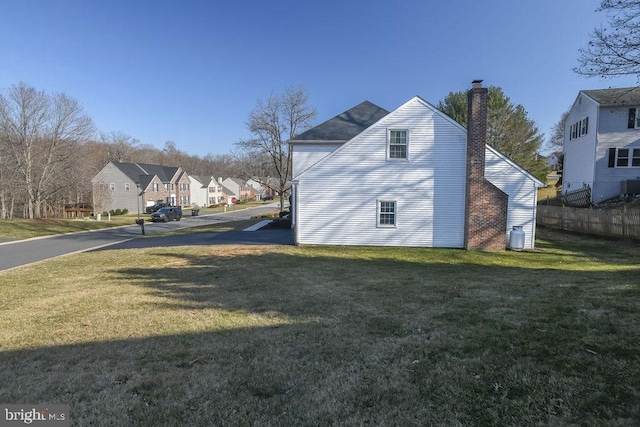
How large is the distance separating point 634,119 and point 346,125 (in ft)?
68.1

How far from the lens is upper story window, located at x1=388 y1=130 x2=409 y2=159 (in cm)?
1522

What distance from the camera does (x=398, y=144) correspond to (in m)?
15.2

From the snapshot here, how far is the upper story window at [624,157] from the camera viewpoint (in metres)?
24.7

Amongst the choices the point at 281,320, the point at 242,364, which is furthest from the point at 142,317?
the point at 242,364

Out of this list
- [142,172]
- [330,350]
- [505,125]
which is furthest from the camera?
[142,172]

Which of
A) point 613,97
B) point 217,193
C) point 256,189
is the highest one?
point 613,97

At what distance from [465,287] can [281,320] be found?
434cm

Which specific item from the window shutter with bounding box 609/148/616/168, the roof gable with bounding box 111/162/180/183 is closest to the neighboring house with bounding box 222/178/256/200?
the roof gable with bounding box 111/162/180/183

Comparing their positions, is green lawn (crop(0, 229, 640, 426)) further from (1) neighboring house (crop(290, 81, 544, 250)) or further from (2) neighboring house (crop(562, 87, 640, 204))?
(2) neighboring house (crop(562, 87, 640, 204))

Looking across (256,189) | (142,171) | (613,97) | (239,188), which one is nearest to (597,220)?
(613,97)

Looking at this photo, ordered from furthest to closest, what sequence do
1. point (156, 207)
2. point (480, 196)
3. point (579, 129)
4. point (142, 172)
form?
point (142, 172) → point (156, 207) → point (579, 129) → point (480, 196)

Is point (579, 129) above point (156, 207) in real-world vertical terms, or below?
above

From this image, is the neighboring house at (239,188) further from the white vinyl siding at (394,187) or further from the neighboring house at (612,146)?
the white vinyl siding at (394,187)

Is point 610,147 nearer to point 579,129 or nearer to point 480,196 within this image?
point 579,129
